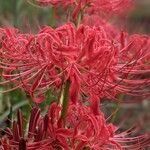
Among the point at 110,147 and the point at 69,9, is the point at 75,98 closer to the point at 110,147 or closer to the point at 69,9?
the point at 110,147

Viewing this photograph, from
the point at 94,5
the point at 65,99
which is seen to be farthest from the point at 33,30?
the point at 65,99

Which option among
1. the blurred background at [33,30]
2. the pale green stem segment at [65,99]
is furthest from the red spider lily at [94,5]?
the pale green stem segment at [65,99]

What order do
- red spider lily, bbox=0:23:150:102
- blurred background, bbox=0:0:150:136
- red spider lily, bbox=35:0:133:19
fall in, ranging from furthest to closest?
blurred background, bbox=0:0:150:136, red spider lily, bbox=35:0:133:19, red spider lily, bbox=0:23:150:102

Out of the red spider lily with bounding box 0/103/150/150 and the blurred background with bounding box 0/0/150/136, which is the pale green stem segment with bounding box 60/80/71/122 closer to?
the red spider lily with bounding box 0/103/150/150

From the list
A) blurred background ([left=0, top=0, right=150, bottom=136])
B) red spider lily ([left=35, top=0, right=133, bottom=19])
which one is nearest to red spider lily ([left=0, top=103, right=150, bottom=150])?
blurred background ([left=0, top=0, right=150, bottom=136])

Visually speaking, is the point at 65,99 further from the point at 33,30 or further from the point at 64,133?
the point at 33,30

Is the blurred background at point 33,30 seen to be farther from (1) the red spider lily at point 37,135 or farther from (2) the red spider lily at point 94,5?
(1) the red spider lily at point 37,135
